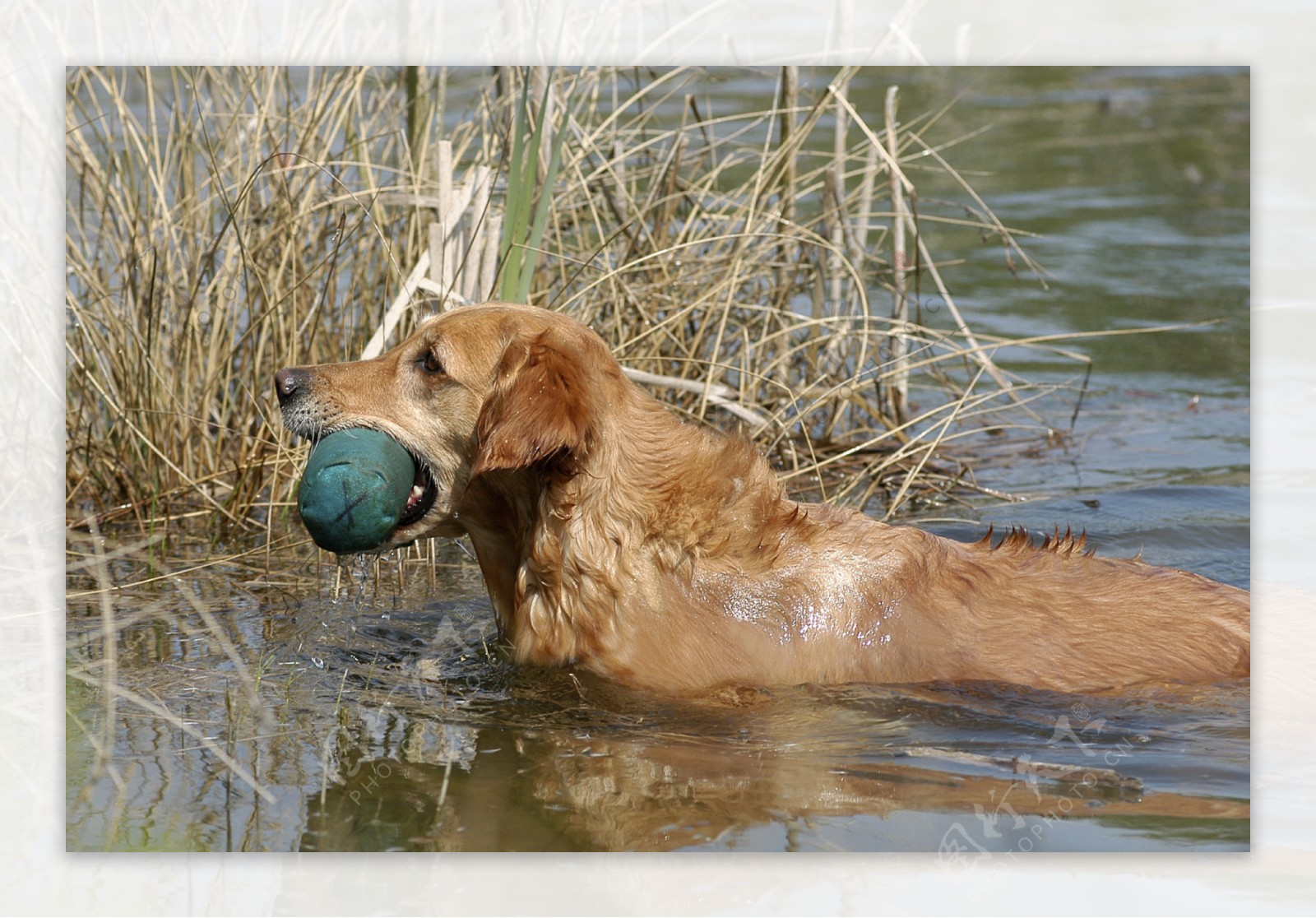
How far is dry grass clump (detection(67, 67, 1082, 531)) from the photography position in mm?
7074

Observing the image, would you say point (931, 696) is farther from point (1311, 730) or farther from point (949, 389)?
point (949, 389)

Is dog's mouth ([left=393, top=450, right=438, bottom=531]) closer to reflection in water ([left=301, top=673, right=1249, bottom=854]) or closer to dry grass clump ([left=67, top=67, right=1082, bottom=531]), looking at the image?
reflection in water ([left=301, top=673, right=1249, bottom=854])

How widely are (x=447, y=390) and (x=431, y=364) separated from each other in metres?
0.11

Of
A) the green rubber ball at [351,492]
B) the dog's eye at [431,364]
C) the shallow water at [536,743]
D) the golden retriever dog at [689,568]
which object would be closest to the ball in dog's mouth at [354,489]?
the green rubber ball at [351,492]

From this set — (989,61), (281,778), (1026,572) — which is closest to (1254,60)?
(989,61)

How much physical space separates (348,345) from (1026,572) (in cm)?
343

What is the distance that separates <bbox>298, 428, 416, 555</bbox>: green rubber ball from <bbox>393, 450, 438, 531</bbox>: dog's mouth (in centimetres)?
12

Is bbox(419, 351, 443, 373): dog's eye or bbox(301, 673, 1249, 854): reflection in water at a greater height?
bbox(419, 351, 443, 373): dog's eye

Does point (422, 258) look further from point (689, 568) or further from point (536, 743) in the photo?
point (536, 743)

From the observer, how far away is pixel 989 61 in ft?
21.8

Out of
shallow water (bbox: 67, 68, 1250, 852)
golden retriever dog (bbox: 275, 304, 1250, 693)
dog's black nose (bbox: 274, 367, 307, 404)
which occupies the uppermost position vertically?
dog's black nose (bbox: 274, 367, 307, 404)

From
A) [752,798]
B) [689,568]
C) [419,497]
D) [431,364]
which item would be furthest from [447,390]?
[752,798]

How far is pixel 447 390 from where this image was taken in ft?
18.1

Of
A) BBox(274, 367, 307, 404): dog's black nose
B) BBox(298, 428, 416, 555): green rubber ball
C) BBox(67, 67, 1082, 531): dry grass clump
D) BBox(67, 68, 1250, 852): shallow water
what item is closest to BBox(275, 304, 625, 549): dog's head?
BBox(274, 367, 307, 404): dog's black nose
